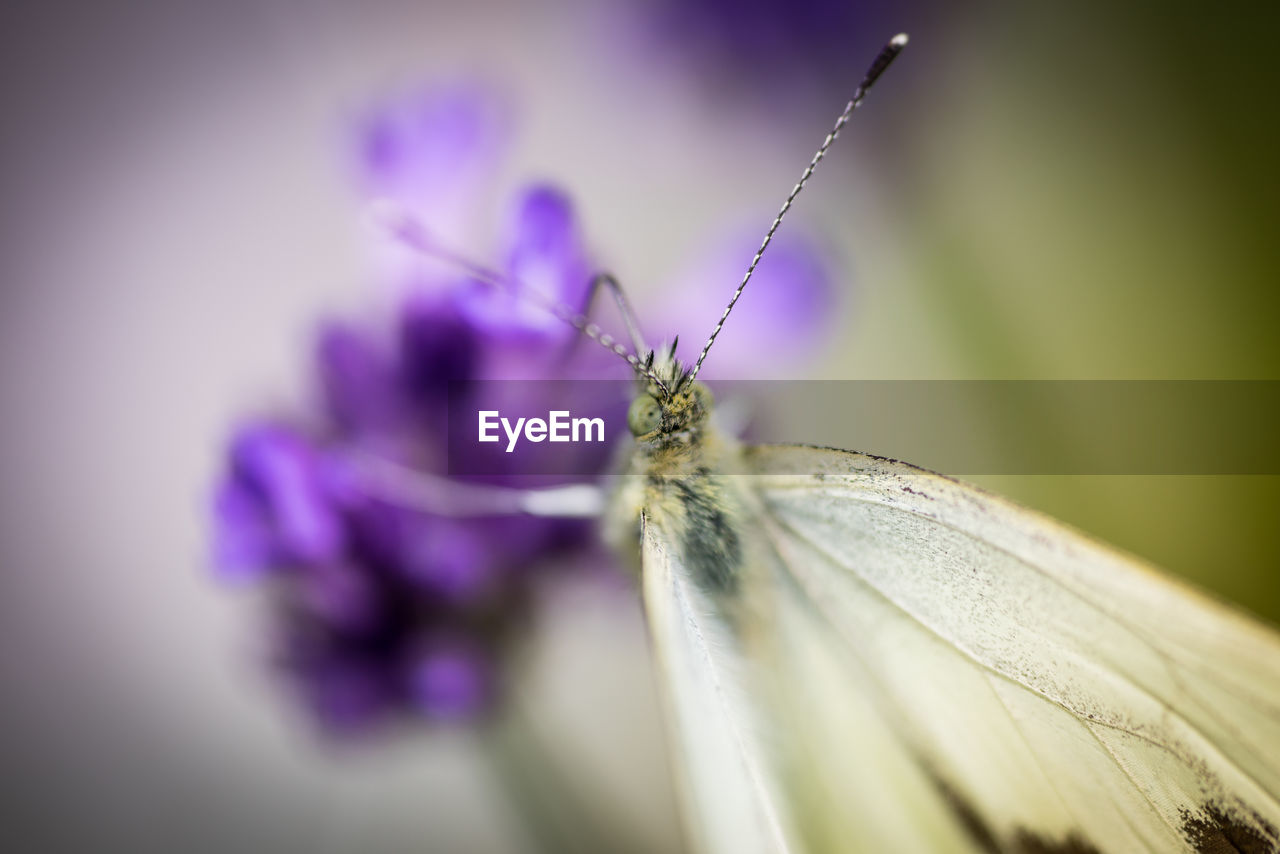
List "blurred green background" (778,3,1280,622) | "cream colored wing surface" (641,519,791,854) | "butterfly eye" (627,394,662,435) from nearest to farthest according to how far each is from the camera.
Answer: "cream colored wing surface" (641,519,791,854)
"butterfly eye" (627,394,662,435)
"blurred green background" (778,3,1280,622)

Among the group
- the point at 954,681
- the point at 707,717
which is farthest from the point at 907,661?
the point at 707,717

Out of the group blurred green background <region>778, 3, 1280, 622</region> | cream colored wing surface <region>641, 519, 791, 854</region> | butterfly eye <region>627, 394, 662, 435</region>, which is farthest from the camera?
blurred green background <region>778, 3, 1280, 622</region>

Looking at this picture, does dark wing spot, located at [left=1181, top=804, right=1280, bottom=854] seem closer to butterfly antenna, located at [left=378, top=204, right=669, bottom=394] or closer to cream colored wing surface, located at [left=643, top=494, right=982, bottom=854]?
cream colored wing surface, located at [left=643, top=494, right=982, bottom=854]

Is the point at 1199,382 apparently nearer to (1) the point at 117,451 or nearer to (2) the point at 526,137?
(2) the point at 526,137

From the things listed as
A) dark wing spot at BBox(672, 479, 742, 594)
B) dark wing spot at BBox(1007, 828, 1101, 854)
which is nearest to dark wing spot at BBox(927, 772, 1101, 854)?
dark wing spot at BBox(1007, 828, 1101, 854)

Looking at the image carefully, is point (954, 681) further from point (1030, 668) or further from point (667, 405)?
point (667, 405)

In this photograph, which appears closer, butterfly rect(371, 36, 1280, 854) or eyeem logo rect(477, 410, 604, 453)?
butterfly rect(371, 36, 1280, 854)

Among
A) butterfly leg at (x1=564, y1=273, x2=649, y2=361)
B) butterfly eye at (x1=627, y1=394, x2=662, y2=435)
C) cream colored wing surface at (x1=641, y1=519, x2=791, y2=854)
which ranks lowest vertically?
cream colored wing surface at (x1=641, y1=519, x2=791, y2=854)

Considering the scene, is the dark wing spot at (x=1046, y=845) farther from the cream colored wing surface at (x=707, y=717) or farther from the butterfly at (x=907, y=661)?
the cream colored wing surface at (x=707, y=717)
